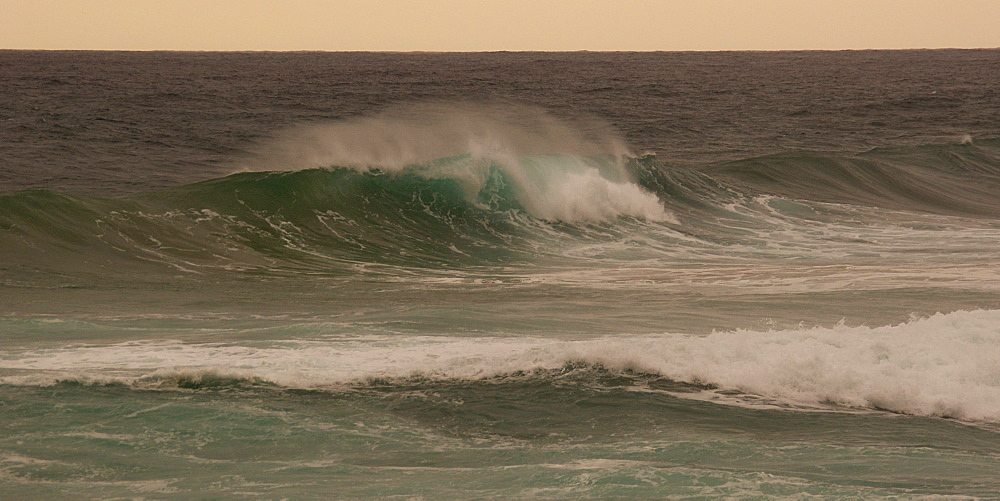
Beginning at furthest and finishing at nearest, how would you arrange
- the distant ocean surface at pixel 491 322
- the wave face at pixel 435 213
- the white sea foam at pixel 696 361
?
the wave face at pixel 435 213 → the white sea foam at pixel 696 361 → the distant ocean surface at pixel 491 322

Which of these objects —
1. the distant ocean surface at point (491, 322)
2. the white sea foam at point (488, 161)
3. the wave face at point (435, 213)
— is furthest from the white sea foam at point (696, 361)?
the white sea foam at point (488, 161)

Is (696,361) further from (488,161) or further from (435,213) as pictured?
(488,161)

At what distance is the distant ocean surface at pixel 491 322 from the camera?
5.56 metres

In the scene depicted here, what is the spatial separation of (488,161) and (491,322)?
962cm

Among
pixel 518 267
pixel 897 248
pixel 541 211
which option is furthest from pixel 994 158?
pixel 518 267

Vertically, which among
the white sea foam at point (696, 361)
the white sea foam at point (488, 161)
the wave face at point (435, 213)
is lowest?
the white sea foam at point (696, 361)

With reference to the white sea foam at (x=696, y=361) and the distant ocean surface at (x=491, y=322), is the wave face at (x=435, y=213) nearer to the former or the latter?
the distant ocean surface at (x=491, y=322)

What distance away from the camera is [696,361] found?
7.54 m

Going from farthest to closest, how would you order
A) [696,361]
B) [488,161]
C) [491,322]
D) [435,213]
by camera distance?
1. [488,161]
2. [435,213]
3. [491,322]
4. [696,361]

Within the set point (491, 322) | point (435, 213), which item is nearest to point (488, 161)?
point (435, 213)

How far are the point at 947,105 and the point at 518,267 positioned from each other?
37.2 meters

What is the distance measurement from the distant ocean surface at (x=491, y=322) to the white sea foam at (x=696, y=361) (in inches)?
1.2

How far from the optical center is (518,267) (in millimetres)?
13555

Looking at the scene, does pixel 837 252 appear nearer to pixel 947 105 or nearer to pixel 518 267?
pixel 518 267
